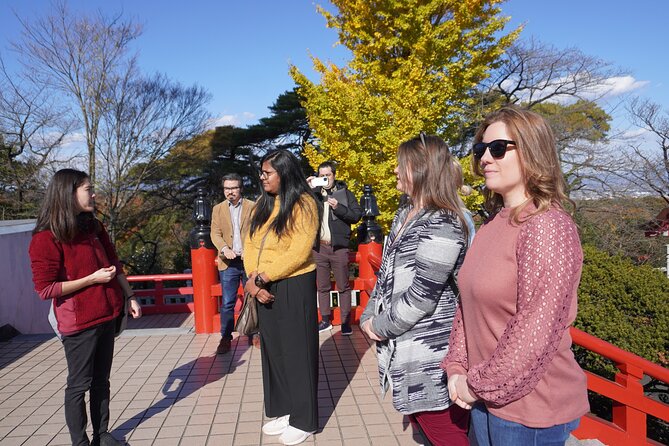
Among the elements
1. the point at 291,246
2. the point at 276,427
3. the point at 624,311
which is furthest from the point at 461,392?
the point at 624,311

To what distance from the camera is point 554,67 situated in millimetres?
16109

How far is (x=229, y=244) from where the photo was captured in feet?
17.1

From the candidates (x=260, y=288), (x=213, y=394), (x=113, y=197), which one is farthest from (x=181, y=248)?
(x=260, y=288)

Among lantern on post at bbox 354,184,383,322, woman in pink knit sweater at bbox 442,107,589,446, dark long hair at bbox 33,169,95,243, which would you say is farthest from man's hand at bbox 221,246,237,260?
woman in pink knit sweater at bbox 442,107,589,446

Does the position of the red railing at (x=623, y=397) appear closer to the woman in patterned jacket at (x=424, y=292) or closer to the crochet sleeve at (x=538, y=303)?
the woman in patterned jacket at (x=424, y=292)

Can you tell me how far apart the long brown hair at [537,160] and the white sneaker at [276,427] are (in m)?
2.46

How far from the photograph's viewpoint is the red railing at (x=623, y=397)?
96.7 inches

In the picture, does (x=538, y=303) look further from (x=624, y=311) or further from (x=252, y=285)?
(x=624, y=311)

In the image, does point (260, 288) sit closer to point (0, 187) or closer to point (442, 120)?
point (442, 120)

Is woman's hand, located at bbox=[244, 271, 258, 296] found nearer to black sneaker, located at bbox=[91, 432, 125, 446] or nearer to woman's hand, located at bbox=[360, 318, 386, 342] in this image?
woman's hand, located at bbox=[360, 318, 386, 342]

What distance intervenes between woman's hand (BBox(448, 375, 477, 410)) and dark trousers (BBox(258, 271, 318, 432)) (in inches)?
61.2

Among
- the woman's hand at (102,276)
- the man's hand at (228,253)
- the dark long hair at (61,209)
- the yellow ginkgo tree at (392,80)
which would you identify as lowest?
the man's hand at (228,253)

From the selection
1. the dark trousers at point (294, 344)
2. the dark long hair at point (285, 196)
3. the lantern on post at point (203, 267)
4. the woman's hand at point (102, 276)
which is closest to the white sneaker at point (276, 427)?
the dark trousers at point (294, 344)

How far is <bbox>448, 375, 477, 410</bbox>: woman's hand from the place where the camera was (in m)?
1.50
